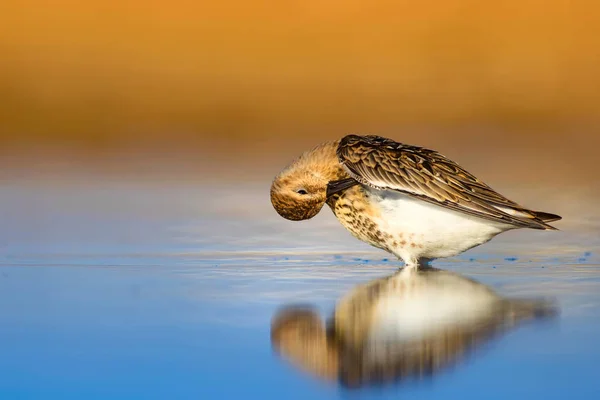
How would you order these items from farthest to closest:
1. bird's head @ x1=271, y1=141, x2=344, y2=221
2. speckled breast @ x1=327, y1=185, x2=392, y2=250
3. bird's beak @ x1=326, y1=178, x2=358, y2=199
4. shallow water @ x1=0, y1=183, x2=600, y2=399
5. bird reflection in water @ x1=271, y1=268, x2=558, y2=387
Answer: bird's head @ x1=271, y1=141, x2=344, y2=221 < bird's beak @ x1=326, y1=178, x2=358, y2=199 < speckled breast @ x1=327, y1=185, x2=392, y2=250 < bird reflection in water @ x1=271, y1=268, x2=558, y2=387 < shallow water @ x1=0, y1=183, x2=600, y2=399

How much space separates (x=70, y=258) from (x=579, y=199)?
5209 mm

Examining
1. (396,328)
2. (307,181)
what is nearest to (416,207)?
(307,181)

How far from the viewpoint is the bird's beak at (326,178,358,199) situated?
779 cm

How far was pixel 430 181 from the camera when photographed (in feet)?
25.1

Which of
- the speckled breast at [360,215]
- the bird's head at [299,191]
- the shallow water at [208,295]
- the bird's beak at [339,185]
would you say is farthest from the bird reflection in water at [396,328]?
the bird's head at [299,191]

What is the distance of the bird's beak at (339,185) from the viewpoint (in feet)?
25.6

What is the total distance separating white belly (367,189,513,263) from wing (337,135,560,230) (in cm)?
10

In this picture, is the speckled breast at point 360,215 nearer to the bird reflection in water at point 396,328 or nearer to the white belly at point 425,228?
the white belly at point 425,228

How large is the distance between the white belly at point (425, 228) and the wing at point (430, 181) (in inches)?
3.8

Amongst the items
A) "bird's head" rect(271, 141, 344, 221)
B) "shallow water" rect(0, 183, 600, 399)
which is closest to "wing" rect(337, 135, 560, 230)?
"bird's head" rect(271, 141, 344, 221)

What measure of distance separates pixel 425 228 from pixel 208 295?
1.81 m

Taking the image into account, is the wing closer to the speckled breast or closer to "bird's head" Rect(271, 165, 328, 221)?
the speckled breast

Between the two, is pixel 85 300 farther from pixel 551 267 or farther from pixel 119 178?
pixel 119 178

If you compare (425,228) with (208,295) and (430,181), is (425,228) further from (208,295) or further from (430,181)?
(208,295)
